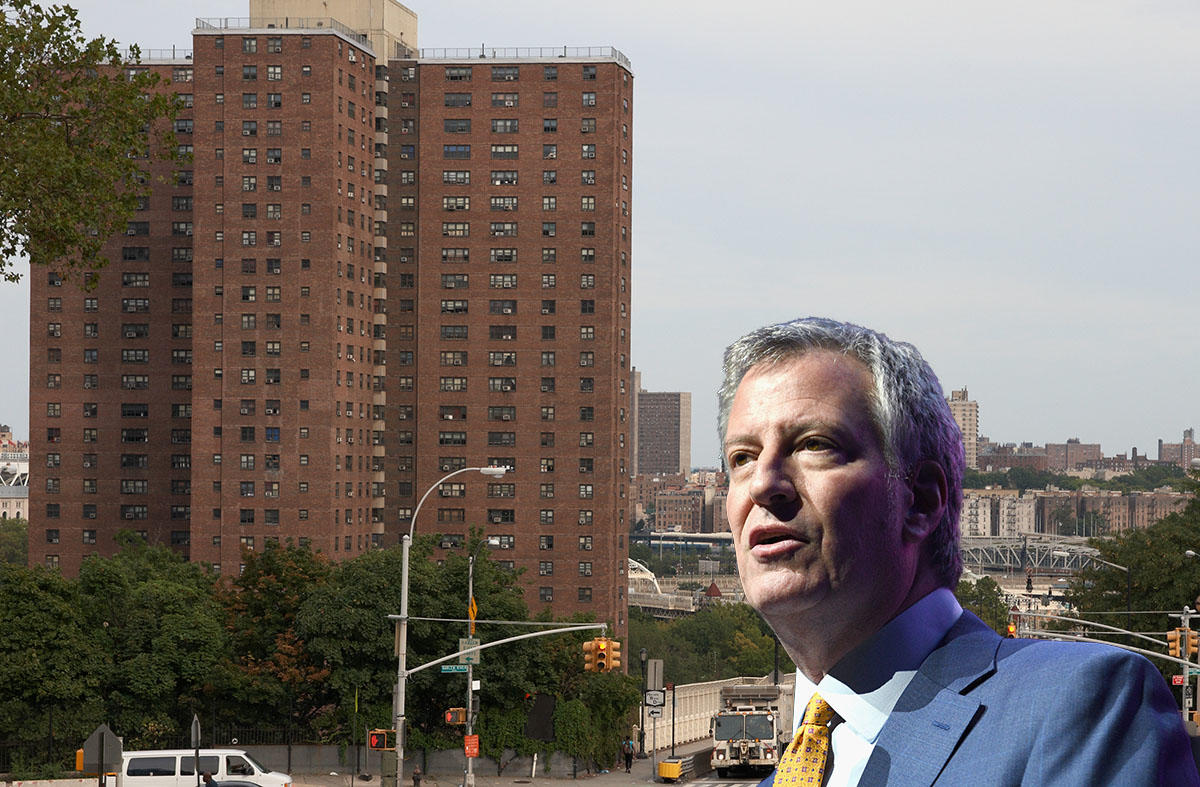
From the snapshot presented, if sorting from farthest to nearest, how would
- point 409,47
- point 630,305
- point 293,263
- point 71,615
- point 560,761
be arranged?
point 409,47
point 630,305
point 293,263
point 560,761
point 71,615

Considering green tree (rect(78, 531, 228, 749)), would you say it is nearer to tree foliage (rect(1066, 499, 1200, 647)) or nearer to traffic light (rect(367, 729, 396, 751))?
traffic light (rect(367, 729, 396, 751))

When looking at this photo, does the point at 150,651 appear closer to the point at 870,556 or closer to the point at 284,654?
the point at 284,654

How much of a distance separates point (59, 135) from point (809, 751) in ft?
73.2

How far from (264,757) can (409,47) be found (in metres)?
95.7

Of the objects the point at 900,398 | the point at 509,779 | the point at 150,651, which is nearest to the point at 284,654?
the point at 150,651

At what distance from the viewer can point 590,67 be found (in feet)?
416

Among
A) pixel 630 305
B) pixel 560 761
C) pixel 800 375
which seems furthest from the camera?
pixel 630 305

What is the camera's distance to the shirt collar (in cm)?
262

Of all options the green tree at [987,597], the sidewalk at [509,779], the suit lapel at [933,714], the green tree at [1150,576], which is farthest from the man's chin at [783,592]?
the green tree at [987,597]

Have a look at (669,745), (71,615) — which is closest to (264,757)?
(71,615)

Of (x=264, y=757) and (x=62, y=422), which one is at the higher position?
(x=62, y=422)

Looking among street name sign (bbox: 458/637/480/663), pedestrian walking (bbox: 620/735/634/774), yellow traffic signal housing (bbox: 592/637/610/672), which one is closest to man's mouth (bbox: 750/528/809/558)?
yellow traffic signal housing (bbox: 592/637/610/672)

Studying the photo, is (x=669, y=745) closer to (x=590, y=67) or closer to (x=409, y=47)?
(x=590, y=67)

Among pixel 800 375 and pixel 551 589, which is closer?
pixel 800 375
